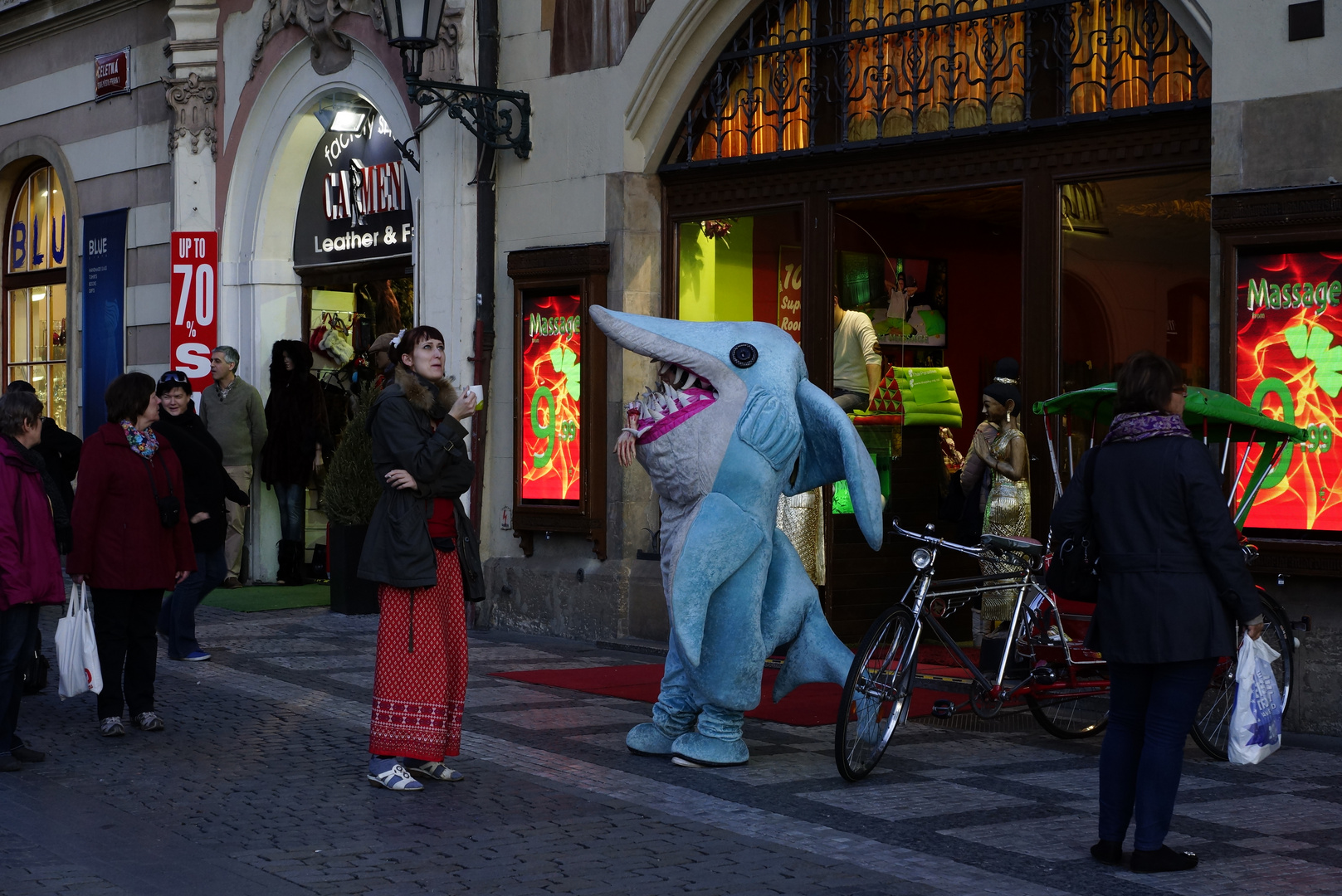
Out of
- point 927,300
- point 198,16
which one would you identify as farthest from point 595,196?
point 198,16

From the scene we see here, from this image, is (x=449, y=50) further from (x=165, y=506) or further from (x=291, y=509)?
(x=165, y=506)

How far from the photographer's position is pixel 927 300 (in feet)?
37.1

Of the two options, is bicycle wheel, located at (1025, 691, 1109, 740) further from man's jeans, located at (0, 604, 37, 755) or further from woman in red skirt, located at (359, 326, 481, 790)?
man's jeans, located at (0, 604, 37, 755)

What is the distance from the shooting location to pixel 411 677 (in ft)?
22.1

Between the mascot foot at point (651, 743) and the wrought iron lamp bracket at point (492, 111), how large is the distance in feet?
19.3

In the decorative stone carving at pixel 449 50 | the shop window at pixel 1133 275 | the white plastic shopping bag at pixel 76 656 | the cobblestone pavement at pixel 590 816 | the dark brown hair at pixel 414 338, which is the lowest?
the cobblestone pavement at pixel 590 816

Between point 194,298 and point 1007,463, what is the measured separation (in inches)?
321

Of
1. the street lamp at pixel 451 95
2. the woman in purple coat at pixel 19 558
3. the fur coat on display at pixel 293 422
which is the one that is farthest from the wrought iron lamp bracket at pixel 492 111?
the woman in purple coat at pixel 19 558

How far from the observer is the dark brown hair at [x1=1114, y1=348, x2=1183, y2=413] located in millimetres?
5660

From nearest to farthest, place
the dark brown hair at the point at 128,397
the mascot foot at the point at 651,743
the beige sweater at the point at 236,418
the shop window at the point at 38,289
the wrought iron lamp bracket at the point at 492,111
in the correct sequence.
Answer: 1. the mascot foot at the point at 651,743
2. the dark brown hair at the point at 128,397
3. the wrought iron lamp bracket at the point at 492,111
4. the beige sweater at the point at 236,418
5. the shop window at the point at 38,289

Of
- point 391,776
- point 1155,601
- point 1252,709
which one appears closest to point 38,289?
point 391,776

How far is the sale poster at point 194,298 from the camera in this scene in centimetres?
1436

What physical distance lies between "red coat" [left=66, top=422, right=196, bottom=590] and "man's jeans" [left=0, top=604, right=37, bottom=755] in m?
0.53

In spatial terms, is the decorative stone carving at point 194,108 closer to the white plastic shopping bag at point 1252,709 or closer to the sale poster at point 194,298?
the sale poster at point 194,298
